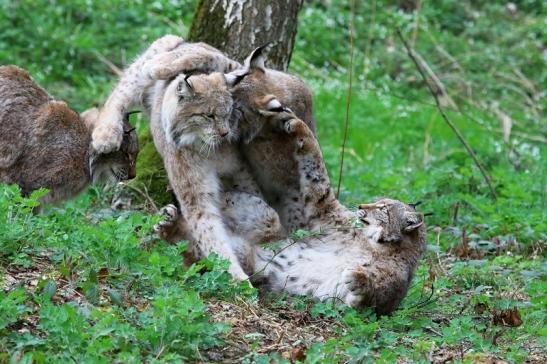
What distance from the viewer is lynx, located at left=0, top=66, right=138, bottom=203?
652cm

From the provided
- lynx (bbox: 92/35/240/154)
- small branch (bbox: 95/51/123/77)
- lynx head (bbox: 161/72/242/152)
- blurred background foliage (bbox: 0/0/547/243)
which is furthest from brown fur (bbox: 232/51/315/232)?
small branch (bbox: 95/51/123/77)

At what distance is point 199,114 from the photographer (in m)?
5.74

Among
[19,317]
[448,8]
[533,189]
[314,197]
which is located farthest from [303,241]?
[448,8]

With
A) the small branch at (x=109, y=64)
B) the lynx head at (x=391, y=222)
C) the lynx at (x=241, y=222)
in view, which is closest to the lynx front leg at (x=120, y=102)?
the lynx at (x=241, y=222)

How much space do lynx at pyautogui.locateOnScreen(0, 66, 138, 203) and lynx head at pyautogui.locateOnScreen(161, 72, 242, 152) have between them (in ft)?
2.90

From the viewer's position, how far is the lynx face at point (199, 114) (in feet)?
18.8

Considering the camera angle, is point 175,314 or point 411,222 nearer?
point 175,314

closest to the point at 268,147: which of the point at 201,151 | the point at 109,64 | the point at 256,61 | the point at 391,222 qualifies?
the point at 201,151

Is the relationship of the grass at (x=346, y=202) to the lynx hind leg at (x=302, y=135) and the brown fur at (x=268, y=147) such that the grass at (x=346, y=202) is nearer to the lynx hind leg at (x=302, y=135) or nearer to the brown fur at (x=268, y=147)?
the brown fur at (x=268, y=147)

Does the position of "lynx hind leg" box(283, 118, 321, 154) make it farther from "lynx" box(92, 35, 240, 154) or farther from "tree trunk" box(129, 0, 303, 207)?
"tree trunk" box(129, 0, 303, 207)

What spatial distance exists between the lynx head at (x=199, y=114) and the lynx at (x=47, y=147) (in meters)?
0.88

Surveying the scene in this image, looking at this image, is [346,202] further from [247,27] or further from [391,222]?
[391,222]

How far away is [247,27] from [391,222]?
7.58 ft

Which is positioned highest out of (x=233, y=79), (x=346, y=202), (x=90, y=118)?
(x=233, y=79)
